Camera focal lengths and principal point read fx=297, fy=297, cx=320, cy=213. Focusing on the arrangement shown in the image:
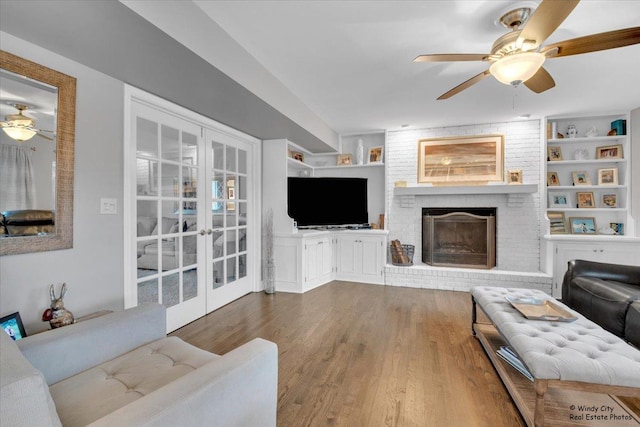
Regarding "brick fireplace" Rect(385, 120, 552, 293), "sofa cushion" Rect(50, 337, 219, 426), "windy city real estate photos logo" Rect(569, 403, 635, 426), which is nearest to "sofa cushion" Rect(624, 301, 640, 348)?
"windy city real estate photos logo" Rect(569, 403, 635, 426)

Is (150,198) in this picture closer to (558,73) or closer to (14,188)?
(14,188)

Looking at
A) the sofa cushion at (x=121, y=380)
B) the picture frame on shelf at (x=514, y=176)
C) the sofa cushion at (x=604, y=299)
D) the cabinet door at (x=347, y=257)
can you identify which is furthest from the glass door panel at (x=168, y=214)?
the picture frame on shelf at (x=514, y=176)

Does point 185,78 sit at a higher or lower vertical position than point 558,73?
lower

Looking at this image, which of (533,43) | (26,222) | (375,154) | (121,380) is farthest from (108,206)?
(375,154)

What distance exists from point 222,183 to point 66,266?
5.81 feet

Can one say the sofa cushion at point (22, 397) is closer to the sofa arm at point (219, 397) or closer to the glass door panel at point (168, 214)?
the sofa arm at point (219, 397)

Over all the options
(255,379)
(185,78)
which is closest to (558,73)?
→ (185,78)

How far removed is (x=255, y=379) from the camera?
1.13 m

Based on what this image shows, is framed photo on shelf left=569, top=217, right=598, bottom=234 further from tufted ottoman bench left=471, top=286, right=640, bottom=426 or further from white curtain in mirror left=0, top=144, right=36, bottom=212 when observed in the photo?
white curtain in mirror left=0, top=144, right=36, bottom=212

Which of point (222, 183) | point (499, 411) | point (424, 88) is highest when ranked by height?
point (424, 88)

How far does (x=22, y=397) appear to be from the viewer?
0.63m

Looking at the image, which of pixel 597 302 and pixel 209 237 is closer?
pixel 597 302

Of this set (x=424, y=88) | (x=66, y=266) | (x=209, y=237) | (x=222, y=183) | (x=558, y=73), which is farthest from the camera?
(x=222, y=183)

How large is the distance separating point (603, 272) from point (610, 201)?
5.88 ft
